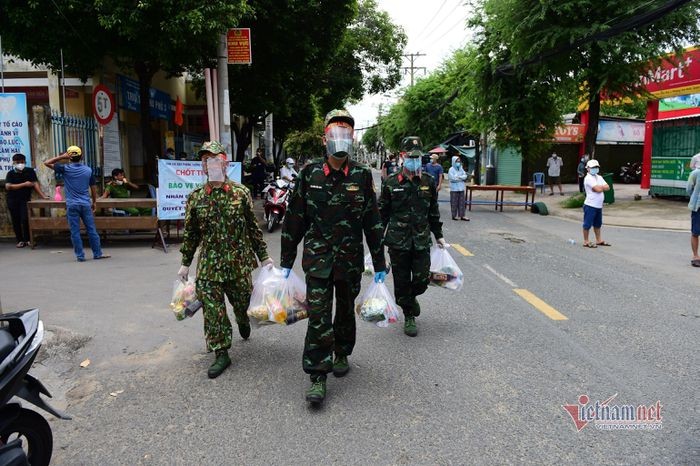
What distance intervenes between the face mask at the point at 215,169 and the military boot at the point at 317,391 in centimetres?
178

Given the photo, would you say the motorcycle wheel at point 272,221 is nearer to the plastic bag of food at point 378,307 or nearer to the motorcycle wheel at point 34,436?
the plastic bag of food at point 378,307

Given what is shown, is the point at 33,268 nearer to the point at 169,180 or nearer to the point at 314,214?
the point at 169,180

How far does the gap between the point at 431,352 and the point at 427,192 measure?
1568 millimetres

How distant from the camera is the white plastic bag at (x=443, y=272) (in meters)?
5.59

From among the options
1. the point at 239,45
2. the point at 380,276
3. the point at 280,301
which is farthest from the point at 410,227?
the point at 239,45

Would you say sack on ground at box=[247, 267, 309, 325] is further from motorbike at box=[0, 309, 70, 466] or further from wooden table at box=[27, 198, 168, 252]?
wooden table at box=[27, 198, 168, 252]

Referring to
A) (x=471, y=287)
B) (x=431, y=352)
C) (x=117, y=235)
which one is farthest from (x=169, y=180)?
(x=431, y=352)

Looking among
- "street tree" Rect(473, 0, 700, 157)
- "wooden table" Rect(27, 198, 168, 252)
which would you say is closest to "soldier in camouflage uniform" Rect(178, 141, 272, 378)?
"wooden table" Rect(27, 198, 168, 252)

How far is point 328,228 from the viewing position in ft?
12.9

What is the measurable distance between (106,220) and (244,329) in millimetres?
6374

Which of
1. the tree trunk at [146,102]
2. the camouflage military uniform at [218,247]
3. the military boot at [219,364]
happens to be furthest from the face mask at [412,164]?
the tree trunk at [146,102]

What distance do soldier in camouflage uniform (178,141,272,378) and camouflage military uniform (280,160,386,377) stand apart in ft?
2.11

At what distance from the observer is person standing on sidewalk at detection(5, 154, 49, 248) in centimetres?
1012

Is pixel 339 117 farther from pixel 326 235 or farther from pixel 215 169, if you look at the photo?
pixel 215 169
